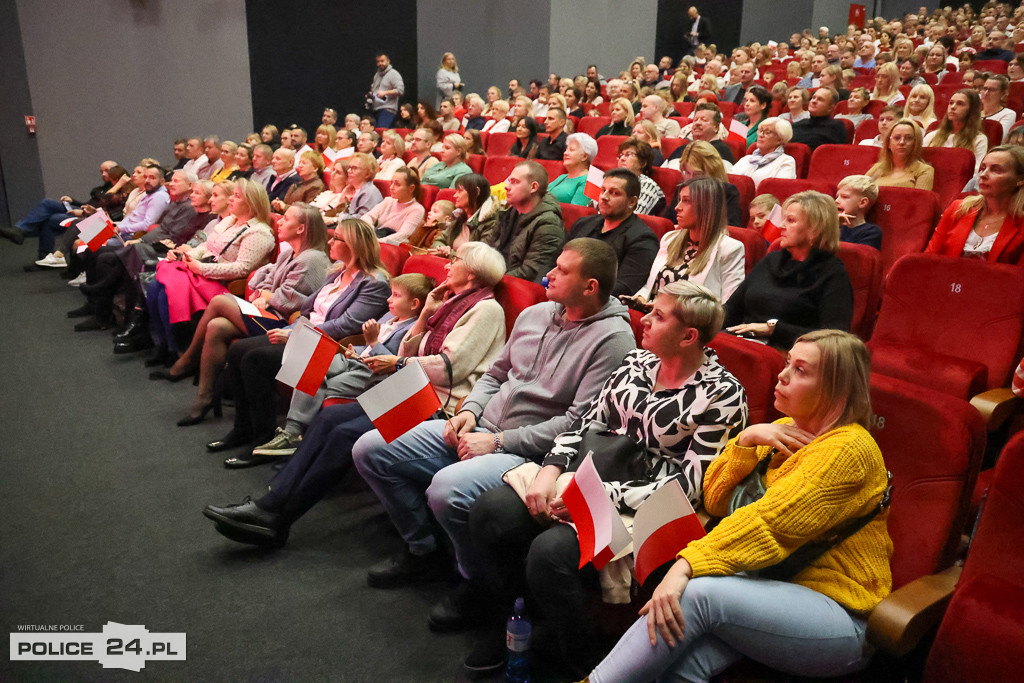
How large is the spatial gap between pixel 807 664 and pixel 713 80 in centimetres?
645

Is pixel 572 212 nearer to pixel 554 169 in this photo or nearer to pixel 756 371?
pixel 554 169

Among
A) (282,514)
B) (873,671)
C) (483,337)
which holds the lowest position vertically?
(282,514)

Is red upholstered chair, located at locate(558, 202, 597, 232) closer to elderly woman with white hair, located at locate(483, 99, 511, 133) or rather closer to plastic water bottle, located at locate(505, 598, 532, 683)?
plastic water bottle, located at locate(505, 598, 532, 683)

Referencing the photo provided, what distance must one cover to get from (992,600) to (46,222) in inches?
271

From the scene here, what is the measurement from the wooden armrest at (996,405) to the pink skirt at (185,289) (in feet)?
10.2

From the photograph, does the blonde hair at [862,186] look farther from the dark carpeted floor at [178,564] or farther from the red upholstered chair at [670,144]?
the dark carpeted floor at [178,564]

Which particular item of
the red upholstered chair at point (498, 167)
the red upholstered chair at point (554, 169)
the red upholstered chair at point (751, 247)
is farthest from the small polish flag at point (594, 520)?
the red upholstered chair at point (498, 167)

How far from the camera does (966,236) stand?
2803 mm

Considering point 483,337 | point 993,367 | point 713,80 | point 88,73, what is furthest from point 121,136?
point 993,367

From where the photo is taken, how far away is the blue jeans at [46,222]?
624 centimetres

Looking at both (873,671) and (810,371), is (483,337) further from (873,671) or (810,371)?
(873,671)

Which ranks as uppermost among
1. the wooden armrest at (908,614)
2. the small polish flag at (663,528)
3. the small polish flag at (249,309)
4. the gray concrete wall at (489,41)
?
the gray concrete wall at (489,41)

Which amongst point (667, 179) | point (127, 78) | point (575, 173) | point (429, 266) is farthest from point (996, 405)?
point (127, 78)

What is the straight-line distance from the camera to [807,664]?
4.53 ft
